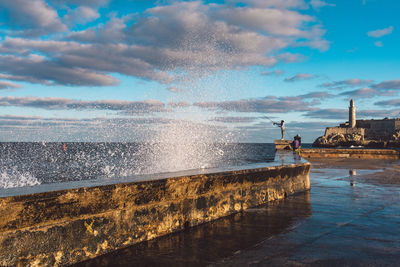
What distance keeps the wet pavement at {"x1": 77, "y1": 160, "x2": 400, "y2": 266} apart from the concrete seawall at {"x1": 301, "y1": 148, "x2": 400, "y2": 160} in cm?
1512

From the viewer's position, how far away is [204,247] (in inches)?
131

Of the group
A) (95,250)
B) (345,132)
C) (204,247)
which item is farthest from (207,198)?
(345,132)

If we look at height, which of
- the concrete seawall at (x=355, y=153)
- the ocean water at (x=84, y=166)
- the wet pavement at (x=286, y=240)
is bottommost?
the ocean water at (x=84, y=166)

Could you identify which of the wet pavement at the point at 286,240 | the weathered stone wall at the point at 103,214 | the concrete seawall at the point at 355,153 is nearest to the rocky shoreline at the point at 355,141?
the concrete seawall at the point at 355,153

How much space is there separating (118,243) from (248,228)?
166cm

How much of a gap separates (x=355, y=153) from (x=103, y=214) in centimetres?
2006

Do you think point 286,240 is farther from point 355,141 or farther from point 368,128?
point 368,128

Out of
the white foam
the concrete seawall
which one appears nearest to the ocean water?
the white foam

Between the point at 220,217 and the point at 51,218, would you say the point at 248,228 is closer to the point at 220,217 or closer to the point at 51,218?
the point at 220,217

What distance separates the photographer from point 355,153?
65.9ft

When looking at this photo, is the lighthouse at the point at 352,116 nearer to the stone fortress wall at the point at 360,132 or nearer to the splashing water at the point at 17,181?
the stone fortress wall at the point at 360,132

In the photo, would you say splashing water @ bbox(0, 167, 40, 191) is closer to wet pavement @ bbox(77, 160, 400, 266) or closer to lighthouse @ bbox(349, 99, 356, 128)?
wet pavement @ bbox(77, 160, 400, 266)

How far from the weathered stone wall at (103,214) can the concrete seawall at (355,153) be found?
16672 mm

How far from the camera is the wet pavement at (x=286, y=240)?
2957 millimetres
